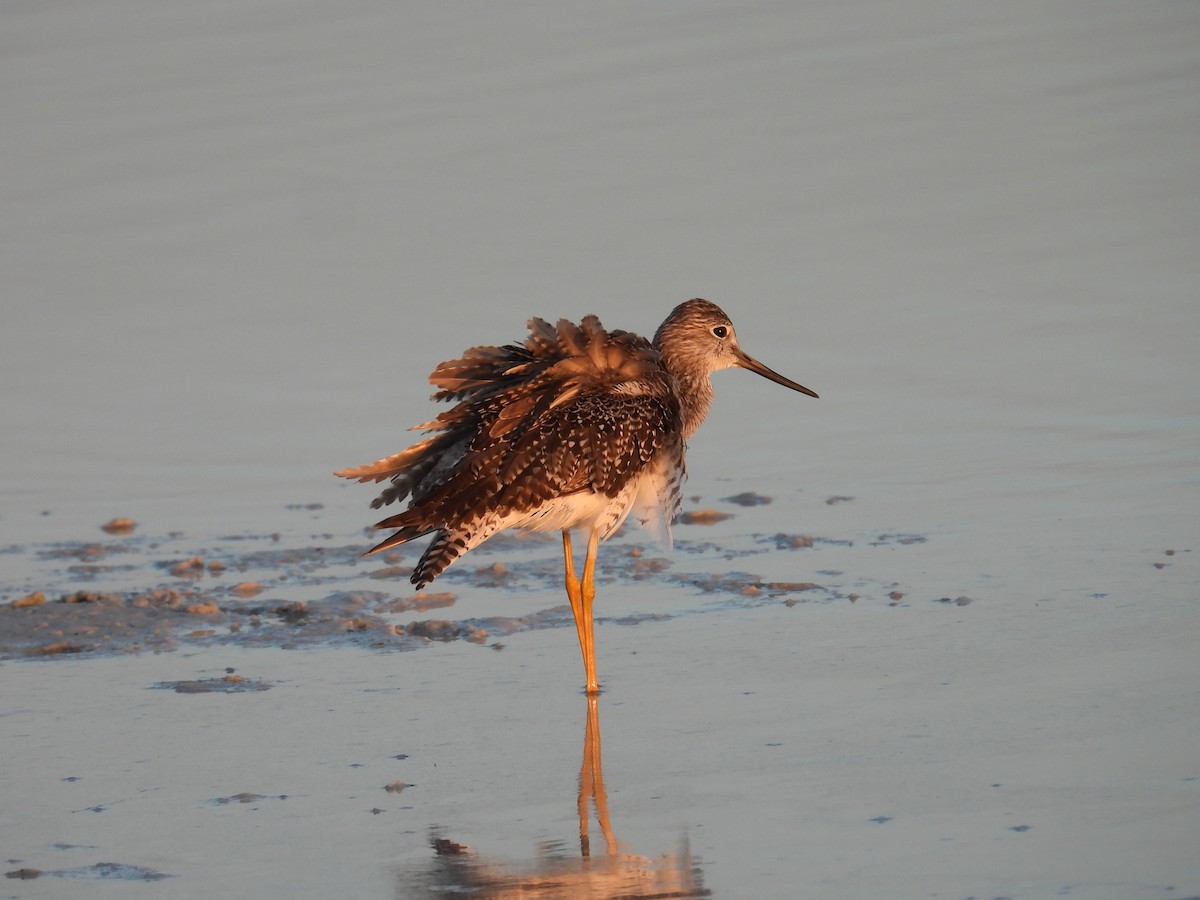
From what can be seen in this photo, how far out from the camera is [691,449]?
10250 millimetres

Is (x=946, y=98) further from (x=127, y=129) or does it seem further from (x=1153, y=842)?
(x=1153, y=842)

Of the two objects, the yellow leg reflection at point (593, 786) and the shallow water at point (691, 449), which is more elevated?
the shallow water at point (691, 449)

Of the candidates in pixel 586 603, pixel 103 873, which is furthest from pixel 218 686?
pixel 103 873

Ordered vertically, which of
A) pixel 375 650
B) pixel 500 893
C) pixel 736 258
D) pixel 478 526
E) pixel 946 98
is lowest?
pixel 500 893

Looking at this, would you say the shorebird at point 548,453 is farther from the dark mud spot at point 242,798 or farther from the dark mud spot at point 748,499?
the dark mud spot at point 242,798

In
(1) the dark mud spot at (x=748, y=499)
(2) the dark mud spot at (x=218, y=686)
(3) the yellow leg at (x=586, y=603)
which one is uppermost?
(1) the dark mud spot at (x=748, y=499)

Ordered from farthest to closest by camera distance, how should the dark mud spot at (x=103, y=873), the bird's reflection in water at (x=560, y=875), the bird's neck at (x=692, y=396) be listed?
1. the bird's neck at (x=692, y=396)
2. the dark mud spot at (x=103, y=873)
3. the bird's reflection in water at (x=560, y=875)

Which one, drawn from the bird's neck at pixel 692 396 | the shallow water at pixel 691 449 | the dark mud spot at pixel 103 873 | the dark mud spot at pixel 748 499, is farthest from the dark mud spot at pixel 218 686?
the dark mud spot at pixel 748 499

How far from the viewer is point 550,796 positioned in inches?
221

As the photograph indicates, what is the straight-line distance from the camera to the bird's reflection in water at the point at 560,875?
481cm

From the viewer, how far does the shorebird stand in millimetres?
7223

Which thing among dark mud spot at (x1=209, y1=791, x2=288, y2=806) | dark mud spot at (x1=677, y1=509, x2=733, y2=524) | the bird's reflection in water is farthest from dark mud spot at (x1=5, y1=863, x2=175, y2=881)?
dark mud spot at (x1=677, y1=509, x2=733, y2=524)

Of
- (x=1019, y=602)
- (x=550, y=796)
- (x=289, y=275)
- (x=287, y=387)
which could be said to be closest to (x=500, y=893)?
(x=550, y=796)

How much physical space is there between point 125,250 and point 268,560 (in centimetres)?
608
